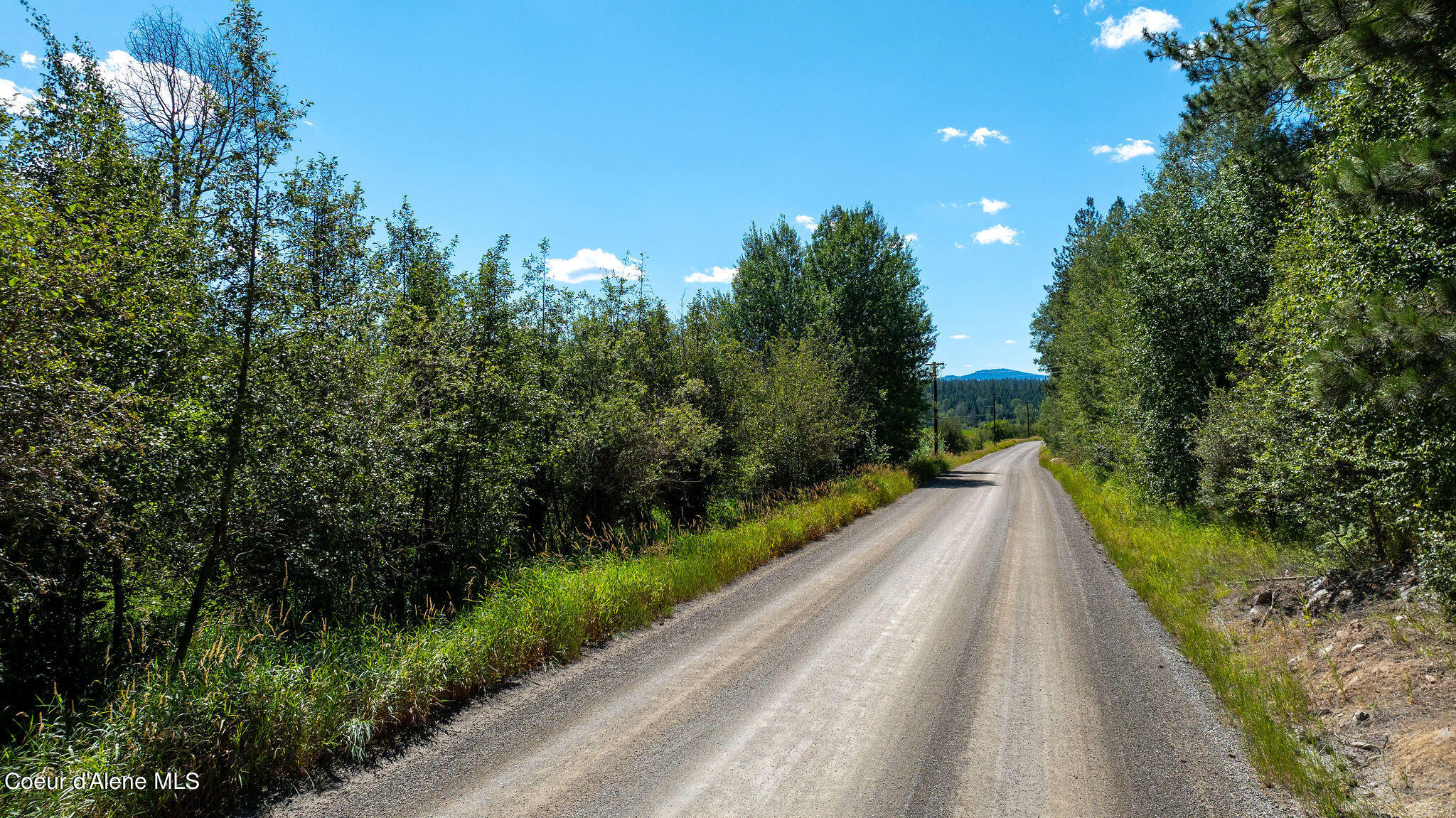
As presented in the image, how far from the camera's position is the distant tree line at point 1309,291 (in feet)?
12.1

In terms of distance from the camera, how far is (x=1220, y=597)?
7953 millimetres

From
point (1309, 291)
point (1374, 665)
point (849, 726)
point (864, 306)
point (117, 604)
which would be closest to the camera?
point (849, 726)

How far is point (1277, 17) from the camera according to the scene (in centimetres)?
391

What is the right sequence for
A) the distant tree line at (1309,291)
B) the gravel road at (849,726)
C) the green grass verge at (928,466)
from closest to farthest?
1. the distant tree line at (1309,291)
2. the gravel road at (849,726)
3. the green grass verge at (928,466)

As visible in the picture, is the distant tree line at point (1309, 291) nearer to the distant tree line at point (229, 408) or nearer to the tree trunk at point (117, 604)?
the distant tree line at point (229, 408)

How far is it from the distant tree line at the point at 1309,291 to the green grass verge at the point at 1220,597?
2.60 feet

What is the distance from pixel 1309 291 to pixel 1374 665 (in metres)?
5.23

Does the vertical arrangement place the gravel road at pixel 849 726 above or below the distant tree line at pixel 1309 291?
below

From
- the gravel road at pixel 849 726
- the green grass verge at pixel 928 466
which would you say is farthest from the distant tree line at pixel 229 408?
the green grass verge at pixel 928 466

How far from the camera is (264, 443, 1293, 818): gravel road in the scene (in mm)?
3965

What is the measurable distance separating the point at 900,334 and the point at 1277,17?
2718 cm

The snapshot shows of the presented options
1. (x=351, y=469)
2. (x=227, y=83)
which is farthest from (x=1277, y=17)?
(x=351, y=469)

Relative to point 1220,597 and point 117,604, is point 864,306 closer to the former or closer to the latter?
point 1220,597

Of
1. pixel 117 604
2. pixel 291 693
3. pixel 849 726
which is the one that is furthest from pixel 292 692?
pixel 849 726
